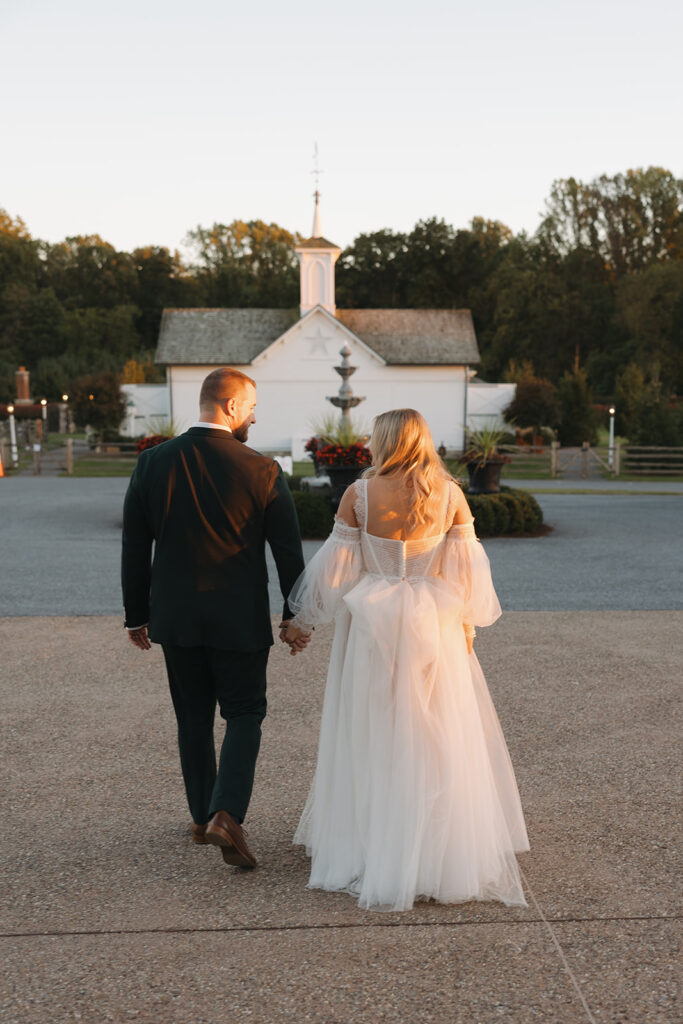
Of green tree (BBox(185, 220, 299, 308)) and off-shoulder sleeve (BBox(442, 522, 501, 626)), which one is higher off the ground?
green tree (BBox(185, 220, 299, 308))

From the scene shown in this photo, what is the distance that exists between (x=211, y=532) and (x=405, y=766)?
112 centimetres

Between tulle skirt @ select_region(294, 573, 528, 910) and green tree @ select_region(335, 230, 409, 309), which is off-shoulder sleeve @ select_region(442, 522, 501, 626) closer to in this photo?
tulle skirt @ select_region(294, 573, 528, 910)

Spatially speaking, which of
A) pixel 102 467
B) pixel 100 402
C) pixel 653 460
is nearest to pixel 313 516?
pixel 102 467

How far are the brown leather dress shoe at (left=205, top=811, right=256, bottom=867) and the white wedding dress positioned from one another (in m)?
0.27

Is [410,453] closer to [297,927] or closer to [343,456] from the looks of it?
[297,927]

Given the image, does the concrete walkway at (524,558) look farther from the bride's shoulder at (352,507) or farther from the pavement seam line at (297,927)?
the pavement seam line at (297,927)

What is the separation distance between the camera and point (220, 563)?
3.79m

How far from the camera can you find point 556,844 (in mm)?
4074

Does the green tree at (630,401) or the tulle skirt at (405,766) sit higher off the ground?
the green tree at (630,401)

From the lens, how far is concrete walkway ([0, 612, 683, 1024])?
2.87m

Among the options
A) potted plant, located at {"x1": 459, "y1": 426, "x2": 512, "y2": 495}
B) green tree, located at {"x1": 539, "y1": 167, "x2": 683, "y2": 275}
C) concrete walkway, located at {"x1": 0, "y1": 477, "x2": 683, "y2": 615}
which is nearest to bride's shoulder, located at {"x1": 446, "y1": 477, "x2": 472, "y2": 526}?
concrete walkway, located at {"x1": 0, "y1": 477, "x2": 683, "y2": 615}

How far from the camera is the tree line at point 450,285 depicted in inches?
2406

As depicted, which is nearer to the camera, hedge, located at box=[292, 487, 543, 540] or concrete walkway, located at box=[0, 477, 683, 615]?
concrete walkway, located at box=[0, 477, 683, 615]

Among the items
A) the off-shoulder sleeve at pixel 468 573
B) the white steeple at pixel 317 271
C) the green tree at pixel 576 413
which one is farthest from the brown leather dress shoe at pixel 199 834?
the white steeple at pixel 317 271
